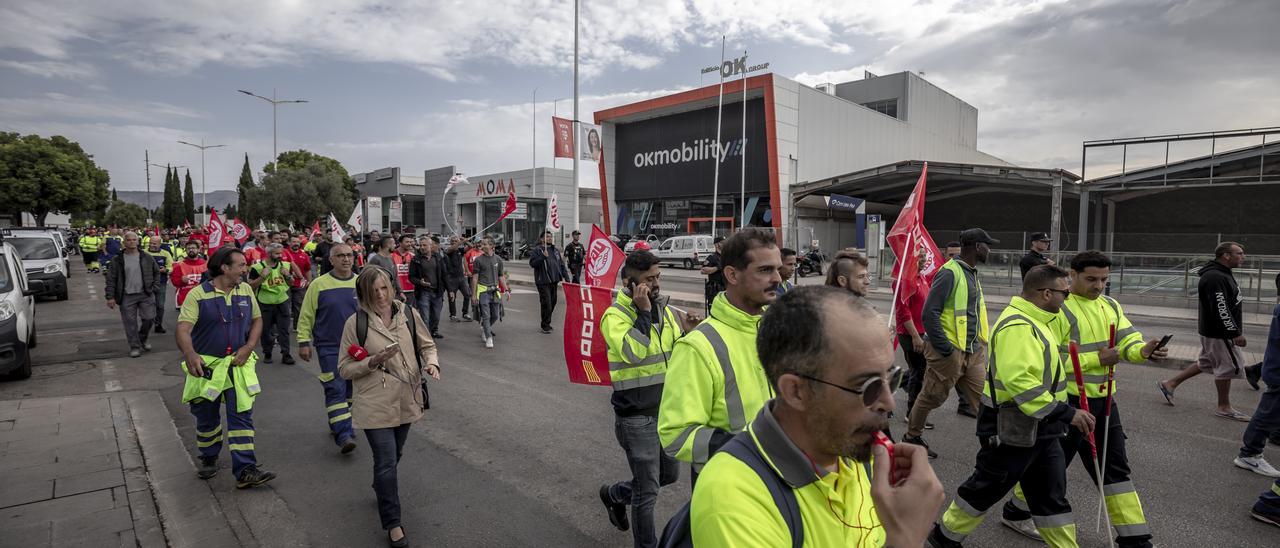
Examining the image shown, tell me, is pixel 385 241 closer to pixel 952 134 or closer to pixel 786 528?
pixel 786 528

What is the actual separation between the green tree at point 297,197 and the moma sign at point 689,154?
23.2 m

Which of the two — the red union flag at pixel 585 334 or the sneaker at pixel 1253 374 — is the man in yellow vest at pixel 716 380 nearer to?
the red union flag at pixel 585 334

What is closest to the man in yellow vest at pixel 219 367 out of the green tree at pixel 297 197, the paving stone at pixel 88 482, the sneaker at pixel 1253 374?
the paving stone at pixel 88 482

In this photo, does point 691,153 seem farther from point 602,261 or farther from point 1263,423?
point 1263,423

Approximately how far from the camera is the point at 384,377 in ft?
13.4

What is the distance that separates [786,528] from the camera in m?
1.34

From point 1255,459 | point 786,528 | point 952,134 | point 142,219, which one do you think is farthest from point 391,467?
point 142,219

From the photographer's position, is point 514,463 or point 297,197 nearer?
point 514,463

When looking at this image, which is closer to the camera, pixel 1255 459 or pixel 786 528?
pixel 786 528

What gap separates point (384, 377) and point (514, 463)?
1669mm

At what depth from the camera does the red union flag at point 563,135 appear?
971 inches

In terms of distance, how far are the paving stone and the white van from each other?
2822cm

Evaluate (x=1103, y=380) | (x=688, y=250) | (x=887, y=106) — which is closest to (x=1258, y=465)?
(x=1103, y=380)

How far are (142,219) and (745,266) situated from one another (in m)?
120
